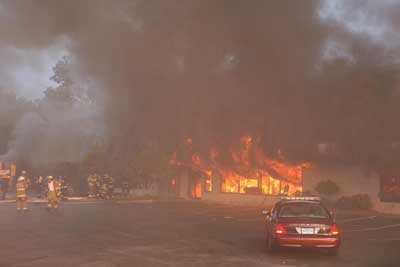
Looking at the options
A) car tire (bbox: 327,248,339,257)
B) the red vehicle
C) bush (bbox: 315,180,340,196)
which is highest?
bush (bbox: 315,180,340,196)

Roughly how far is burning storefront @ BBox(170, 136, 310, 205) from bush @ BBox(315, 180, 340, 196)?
1460mm

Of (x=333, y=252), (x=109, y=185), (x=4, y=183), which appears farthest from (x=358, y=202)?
(x=4, y=183)

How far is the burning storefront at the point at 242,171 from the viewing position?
30.1 meters

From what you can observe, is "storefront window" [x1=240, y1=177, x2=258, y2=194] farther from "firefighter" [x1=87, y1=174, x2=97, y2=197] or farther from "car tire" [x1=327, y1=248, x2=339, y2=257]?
"car tire" [x1=327, y1=248, x2=339, y2=257]

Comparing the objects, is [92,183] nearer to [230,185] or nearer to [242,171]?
[230,185]

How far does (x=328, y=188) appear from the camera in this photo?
28.1 metres

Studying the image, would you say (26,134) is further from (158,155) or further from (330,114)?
(330,114)

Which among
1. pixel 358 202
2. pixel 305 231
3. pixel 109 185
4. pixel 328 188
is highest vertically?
pixel 109 185

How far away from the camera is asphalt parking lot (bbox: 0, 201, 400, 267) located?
11.2 m

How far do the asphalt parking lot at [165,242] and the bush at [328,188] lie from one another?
18.1ft

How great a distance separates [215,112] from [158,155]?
25.2 ft

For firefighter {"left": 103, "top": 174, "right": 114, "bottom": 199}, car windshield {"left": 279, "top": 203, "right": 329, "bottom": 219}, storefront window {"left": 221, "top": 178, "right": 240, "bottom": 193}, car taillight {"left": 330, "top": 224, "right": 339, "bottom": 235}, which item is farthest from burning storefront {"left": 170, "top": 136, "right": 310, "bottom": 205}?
car taillight {"left": 330, "top": 224, "right": 339, "bottom": 235}

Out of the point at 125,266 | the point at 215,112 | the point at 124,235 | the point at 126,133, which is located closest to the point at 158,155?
the point at 126,133

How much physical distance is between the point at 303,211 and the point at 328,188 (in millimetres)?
15802
